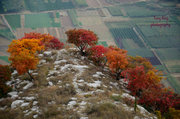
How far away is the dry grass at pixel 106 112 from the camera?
18.1m

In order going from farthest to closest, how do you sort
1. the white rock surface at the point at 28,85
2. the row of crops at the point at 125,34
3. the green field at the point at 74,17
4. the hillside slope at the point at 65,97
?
the green field at the point at 74,17 < the row of crops at the point at 125,34 < the white rock surface at the point at 28,85 < the hillside slope at the point at 65,97

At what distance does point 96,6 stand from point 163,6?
75.8 m

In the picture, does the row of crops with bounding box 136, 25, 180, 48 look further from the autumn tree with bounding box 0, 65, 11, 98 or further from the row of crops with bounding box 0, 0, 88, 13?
the autumn tree with bounding box 0, 65, 11, 98

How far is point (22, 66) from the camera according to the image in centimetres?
2612

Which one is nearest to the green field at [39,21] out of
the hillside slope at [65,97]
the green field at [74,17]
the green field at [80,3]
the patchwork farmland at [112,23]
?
the patchwork farmland at [112,23]

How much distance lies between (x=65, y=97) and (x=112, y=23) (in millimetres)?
123429

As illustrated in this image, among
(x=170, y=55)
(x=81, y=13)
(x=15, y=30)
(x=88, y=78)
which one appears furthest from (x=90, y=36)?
(x=81, y=13)

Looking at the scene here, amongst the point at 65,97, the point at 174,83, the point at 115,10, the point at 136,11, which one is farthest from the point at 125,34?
the point at 65,97

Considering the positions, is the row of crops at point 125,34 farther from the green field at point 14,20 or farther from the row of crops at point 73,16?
the green field at point 14,20

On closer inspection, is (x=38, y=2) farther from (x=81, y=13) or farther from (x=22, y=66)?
(x=22, y=66)

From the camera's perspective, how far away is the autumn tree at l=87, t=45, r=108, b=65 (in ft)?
133

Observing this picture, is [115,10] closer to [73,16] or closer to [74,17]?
[74,17]

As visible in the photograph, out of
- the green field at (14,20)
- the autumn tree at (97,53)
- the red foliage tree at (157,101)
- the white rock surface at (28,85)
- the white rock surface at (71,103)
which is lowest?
the red foliage tree at (157,101)

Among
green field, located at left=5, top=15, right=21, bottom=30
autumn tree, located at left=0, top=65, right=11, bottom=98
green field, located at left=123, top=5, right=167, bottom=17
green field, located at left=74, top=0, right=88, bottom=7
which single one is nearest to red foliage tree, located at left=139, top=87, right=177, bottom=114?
autumn tree, located at left=0, top=65, right=11, bottom=98
